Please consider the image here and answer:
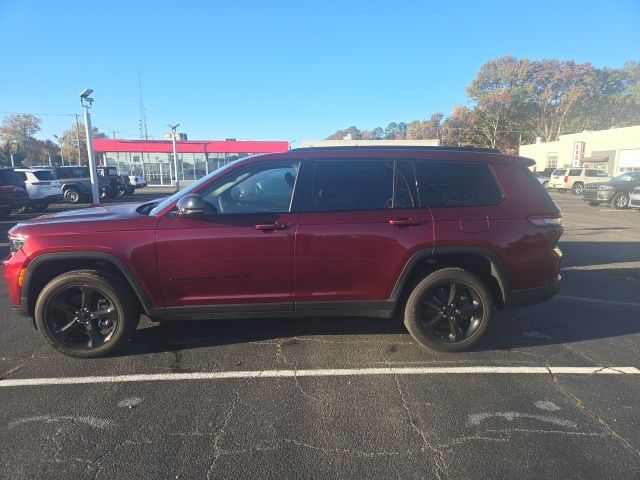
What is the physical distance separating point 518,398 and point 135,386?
2947 mm

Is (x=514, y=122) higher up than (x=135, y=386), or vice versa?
(x=514, y=122)

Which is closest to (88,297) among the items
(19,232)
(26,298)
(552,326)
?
(26,298)

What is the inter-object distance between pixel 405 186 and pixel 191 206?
1899mm

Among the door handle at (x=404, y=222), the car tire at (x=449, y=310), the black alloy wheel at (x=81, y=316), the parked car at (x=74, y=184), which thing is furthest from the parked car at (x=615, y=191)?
the parked car at (x=74, y=184)

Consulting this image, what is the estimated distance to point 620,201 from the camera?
19.2 m

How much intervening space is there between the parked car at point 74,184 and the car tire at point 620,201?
24555 millimetres

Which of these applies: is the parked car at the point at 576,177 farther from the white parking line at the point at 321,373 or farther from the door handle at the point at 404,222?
the door handle at the point at 404,222

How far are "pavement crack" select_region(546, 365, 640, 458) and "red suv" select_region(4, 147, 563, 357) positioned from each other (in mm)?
776

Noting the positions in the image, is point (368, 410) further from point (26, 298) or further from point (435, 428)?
point (26, 298)

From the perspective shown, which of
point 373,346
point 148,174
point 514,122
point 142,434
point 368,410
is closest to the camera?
point 142,434

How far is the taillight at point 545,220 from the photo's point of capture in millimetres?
4039

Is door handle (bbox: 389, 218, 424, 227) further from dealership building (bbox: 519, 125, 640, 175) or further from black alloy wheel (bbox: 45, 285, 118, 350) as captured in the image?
dealership building (bbox: 519, 125, 640, 175)

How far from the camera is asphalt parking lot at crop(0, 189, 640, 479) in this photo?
255cm

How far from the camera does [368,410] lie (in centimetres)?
310
